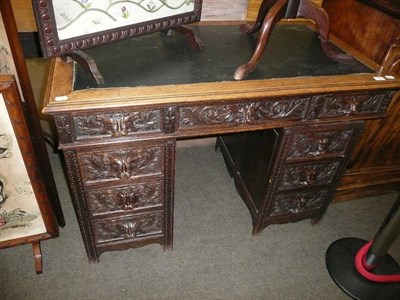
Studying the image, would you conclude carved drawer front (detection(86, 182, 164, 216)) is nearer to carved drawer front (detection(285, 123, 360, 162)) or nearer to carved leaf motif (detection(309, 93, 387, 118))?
carved drawer front (detection(285, 123, 360, 162))

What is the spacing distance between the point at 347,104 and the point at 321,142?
0.19m

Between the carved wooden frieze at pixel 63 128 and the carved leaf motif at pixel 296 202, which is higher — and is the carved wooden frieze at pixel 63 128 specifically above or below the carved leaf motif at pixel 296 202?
above

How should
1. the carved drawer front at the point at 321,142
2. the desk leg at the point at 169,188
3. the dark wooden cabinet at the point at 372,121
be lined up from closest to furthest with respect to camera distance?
the desk leg at the point at 169,188 → the carved drawer front at the point at 321,142 → the dark wooden cabinet at the point at 372,121

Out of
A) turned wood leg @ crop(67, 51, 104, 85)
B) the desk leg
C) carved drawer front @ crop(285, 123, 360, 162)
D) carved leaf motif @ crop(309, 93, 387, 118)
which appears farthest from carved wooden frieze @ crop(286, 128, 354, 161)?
turned wood leg @ crop(67, 51, 104, 85)

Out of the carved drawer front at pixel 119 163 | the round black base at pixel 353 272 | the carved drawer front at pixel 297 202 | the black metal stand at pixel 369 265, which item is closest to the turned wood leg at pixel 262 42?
the carved drawer front at pixel 119 163

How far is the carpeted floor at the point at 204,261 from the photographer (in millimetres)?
1475

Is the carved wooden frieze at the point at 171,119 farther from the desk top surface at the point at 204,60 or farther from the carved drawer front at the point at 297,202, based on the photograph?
the carved drawer front at the point at 297,202

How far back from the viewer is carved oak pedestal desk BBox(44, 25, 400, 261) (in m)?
1.06

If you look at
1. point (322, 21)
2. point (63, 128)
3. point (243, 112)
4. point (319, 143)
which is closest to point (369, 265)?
point (319, 143)

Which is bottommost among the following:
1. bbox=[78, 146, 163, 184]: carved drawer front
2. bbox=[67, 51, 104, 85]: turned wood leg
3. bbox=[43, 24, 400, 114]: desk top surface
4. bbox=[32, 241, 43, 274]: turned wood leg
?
bbox=[32, 241, 43, 274]: turned wood leg

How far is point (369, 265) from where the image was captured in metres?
1.55

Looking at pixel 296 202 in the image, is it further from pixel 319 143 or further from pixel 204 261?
pixel 204 261

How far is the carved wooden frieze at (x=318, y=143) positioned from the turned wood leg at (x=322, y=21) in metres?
0.30

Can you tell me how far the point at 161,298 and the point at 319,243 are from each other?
2.89ft
